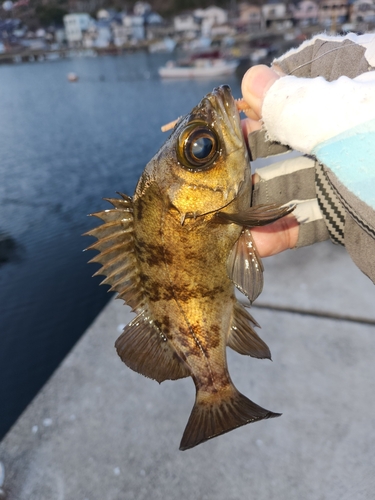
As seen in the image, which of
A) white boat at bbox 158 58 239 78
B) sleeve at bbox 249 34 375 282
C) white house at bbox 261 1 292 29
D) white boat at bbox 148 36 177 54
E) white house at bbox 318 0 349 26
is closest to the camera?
sleeve at bbox 249 34 375 282

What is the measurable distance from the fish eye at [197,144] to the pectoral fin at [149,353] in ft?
3.32

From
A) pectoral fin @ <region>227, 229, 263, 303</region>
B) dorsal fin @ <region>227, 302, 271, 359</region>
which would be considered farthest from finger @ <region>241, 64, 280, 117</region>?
dorsal fin @ <region>227, 302, 271, 359</region>

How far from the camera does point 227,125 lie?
1888 millimetres

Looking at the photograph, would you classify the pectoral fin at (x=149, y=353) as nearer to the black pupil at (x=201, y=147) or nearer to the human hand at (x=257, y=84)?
the black pupil at (x=201, y=147)

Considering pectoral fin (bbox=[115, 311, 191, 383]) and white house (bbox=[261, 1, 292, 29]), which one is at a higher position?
white house (bbox=[261, 1, 292, 29])

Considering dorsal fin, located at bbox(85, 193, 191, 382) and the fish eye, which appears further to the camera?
dorsal fin, located at bbox(85, 193, 191, 382)

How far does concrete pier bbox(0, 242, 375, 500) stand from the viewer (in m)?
2.78

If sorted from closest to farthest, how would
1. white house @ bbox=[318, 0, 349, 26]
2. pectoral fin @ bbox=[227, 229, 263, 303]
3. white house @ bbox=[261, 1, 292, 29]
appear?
pectoral fin @ bbox=[227, 229, 263, 303] < white house @ bbox=[318, 0, 349, 26] < white house @ bbox=[261, 1, 292, 29]

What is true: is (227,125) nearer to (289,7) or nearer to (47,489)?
(47,489)

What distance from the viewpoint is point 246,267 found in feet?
6.64

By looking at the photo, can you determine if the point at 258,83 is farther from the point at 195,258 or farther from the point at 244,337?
the point at 244,337

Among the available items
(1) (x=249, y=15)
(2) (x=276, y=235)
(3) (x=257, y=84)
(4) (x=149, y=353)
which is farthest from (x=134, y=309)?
(1) (x=249, y=15)

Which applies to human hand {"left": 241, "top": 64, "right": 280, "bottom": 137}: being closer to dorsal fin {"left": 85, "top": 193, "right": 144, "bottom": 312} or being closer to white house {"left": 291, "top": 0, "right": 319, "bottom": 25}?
dorsal fin {"left": 85, "top": 193, "right": 144, "bottom": 312}

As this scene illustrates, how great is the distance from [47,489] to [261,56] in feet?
181
